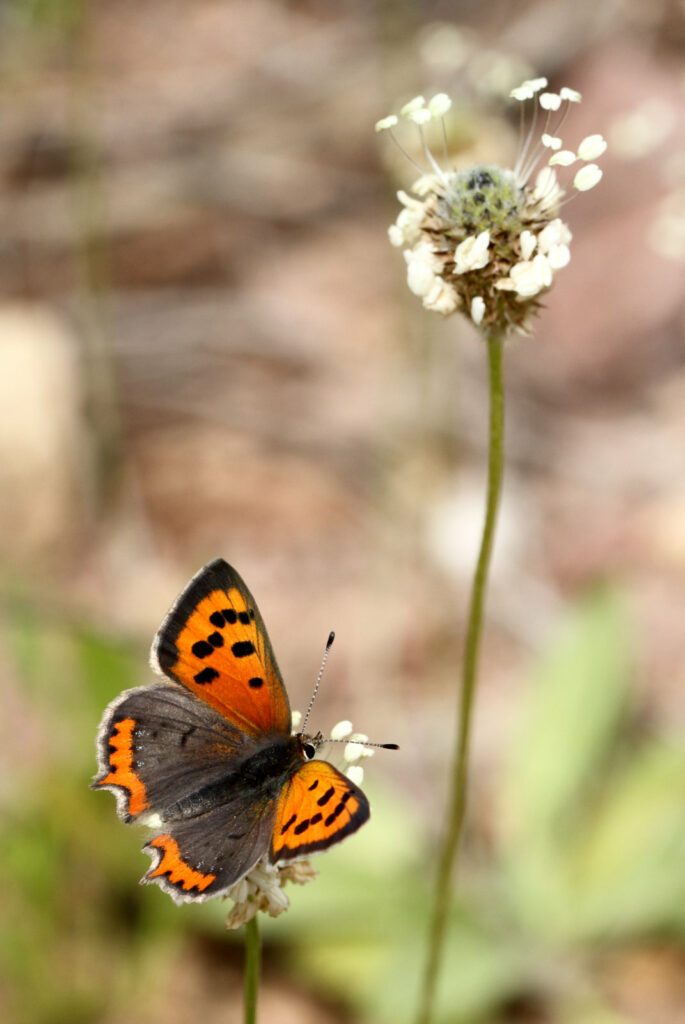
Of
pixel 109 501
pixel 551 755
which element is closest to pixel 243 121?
pixel 109 501

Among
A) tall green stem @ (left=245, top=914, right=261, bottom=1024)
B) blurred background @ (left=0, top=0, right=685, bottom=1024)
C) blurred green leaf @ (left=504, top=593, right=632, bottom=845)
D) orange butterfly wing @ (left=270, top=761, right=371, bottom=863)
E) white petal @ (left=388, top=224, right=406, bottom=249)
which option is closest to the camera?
orange butterfly wing @ (left=270, top=761, right=371, bottom=863)

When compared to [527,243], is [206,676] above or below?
below

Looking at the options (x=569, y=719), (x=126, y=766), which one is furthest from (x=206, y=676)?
(x=569, y=719)

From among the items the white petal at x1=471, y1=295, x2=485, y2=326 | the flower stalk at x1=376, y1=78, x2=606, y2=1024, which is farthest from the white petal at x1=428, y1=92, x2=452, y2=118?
the white petal at x1=471, y1=295, x2=485, y2=326

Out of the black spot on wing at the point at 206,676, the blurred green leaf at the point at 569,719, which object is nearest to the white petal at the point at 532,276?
the black spot on wing at the point at 206,676

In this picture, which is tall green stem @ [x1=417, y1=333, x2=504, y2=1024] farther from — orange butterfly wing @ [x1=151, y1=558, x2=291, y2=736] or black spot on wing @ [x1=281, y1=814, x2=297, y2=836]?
black spot on wing @ [x1=281, y1=814, x2=297, y2=836]

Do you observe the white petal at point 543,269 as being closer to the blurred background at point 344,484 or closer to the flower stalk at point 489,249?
the flower stalk at point 489,249

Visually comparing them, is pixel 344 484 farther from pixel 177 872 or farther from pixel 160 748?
pixel 177 872
